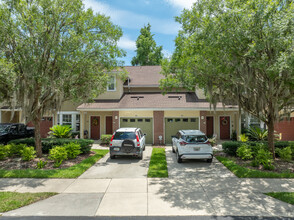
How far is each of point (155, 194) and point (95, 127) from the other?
13953 millimetres

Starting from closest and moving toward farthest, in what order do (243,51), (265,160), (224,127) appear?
(243,51) < (265,160) < (224,127)

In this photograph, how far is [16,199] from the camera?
6.20 meters

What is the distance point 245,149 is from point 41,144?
11532 mm

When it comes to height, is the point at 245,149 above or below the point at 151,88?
below

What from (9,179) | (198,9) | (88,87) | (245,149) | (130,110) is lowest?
(9,179)

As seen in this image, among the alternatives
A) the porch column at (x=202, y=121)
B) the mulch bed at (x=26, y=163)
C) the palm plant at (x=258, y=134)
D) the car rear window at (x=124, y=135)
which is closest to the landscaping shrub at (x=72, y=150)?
the mulch bed at (x=26, y=163)

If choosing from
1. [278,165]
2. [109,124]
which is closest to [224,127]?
[278,165]

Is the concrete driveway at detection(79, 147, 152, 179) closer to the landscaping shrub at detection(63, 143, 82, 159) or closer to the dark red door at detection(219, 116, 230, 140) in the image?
the landscaping shrub at detection(63, 143, 82, 159)

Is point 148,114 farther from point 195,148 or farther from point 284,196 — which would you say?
point 284,196

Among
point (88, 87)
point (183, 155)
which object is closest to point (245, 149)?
point (183, 155)

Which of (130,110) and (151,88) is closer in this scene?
(130,110)

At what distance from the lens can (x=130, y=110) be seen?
1730 cm

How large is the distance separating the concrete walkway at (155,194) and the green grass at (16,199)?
257 mm

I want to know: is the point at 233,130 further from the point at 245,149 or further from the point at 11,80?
the point at 11,80
